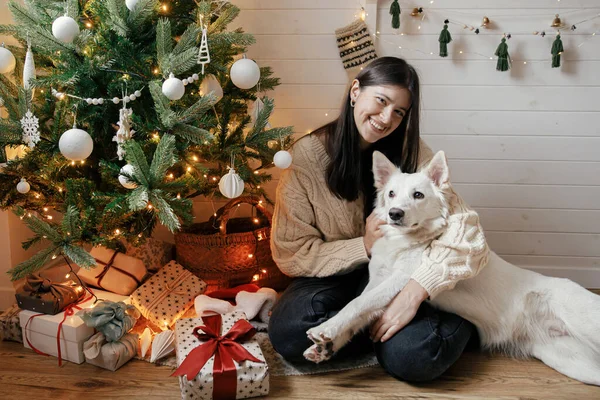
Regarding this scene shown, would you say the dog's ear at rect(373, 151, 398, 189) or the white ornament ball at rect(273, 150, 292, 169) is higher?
the white ornament ball at rect(273, 150, 292, 169)

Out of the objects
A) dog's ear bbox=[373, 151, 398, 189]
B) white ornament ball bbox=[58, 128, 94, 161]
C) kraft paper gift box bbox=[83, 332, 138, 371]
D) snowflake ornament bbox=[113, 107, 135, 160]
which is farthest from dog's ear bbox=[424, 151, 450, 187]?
kraft paper gift box bbox=[83, 332, 138, 371]

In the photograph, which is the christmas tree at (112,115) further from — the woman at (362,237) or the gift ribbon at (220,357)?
the gift ribbon at (220,357)

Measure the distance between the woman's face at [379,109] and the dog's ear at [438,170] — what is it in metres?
0.25

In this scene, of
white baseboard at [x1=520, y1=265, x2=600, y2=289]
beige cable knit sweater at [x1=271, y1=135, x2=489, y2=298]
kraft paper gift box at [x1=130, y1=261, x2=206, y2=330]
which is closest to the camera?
beige cable knit sweater at [x1=271, y1=135, x2=489, y2=298]

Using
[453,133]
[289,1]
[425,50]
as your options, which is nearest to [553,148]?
[453,133]

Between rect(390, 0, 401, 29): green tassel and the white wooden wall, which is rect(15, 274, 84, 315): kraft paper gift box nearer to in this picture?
the white wooden wall

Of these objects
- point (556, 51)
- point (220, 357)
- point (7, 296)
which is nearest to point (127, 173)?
point (220, 357)

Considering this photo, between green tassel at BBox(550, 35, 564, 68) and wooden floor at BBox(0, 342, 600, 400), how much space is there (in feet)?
4.71

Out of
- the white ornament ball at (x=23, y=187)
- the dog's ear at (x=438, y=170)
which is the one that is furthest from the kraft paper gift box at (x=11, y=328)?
the dog's ear at (x=438, y=170)

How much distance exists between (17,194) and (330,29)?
5.27ft

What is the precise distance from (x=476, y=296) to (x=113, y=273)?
4.90ft

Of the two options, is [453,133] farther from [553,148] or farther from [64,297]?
[64,297]

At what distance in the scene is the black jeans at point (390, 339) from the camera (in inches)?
66.2

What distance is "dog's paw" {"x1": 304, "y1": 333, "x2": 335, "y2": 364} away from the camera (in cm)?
159
